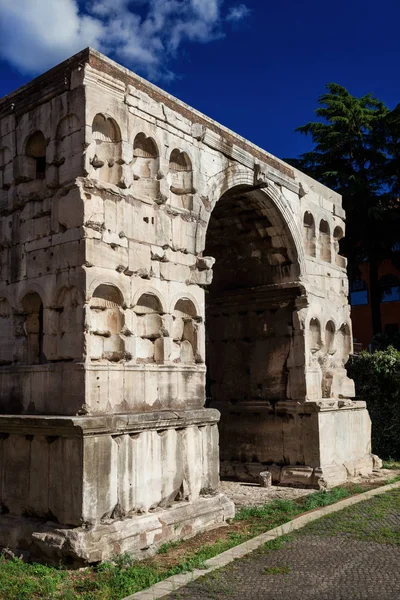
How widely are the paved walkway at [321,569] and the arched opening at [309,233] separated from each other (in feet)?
17.9

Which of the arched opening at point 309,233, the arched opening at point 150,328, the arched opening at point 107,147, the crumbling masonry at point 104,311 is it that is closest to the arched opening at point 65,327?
the crumbling masonry at point 104,311

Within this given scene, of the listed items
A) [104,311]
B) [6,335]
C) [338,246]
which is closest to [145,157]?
[104,311]

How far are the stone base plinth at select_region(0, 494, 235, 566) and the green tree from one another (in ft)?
57.2

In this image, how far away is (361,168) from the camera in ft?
80.4

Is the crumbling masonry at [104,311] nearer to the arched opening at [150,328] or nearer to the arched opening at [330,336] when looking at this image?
the arched opening at [150,328]

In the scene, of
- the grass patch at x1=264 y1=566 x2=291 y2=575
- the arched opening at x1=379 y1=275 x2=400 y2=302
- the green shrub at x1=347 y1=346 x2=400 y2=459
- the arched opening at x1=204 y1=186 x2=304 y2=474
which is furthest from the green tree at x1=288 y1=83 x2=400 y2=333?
the grass patch at x1=264 y1=566 x2=291 y2=575

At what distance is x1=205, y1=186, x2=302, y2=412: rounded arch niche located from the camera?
11391 millimetres

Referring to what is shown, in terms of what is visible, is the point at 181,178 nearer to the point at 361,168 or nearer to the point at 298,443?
the point at 298,443

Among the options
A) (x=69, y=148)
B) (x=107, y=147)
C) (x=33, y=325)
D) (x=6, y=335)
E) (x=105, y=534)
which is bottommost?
(x=105, y=534)

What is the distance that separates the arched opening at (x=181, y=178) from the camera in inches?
345

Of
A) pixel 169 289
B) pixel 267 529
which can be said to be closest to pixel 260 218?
pixel 169 289

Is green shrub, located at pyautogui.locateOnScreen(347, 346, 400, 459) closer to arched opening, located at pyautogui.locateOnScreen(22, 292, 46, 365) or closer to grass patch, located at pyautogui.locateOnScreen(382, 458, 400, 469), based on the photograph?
grass patch, located at pyautogui.locateOnScreen(382, 458, 400, 469)

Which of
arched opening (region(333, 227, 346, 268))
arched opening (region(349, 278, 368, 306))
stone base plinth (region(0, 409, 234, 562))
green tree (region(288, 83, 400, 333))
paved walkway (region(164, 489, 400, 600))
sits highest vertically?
green tree (region(288, 83, 400, 333))

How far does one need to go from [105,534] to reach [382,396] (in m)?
9.10
